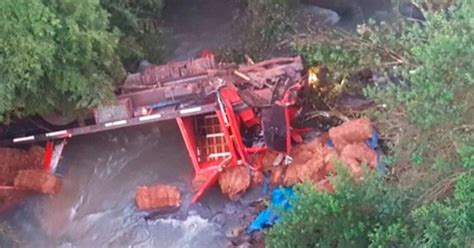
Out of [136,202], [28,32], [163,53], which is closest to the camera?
[28,32]

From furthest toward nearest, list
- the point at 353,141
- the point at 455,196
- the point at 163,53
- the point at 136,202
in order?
the point at 163,53 < the point at 136,202 < the point at 353,141 < the point at 455,196

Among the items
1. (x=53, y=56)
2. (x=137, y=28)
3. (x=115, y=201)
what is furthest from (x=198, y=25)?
(x=53, y=56)

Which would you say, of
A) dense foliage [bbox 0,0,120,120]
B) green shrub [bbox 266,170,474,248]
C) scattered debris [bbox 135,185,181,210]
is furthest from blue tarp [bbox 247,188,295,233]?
dense foliage [bbox 0,0,120,120]

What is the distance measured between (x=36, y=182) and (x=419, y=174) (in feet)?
26.9

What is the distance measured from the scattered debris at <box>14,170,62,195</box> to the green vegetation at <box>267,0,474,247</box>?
5709 millimetres

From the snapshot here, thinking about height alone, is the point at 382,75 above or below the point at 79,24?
below

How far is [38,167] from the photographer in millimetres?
15805

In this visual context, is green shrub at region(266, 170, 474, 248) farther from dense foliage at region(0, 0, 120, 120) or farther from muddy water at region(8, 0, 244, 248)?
dense foliage at region(0, 0, 120, 120)

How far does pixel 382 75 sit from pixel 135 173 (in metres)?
5.20

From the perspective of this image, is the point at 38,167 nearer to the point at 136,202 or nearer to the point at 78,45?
the point at 136,202

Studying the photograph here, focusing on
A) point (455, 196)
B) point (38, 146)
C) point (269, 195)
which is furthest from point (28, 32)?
point (455, 196)

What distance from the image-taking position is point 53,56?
1323 cm

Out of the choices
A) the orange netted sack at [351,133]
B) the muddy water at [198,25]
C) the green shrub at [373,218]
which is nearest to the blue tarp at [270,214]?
the orange netted sack at [351,133]

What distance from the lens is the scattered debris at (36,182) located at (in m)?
15.4
